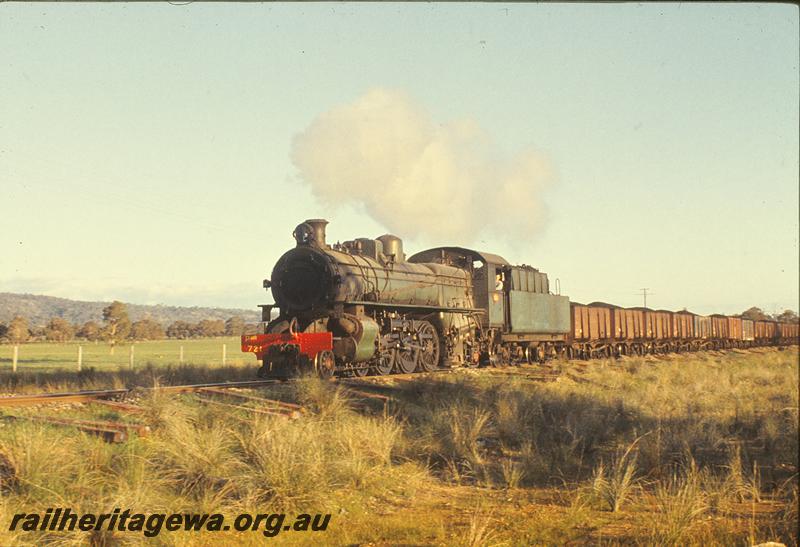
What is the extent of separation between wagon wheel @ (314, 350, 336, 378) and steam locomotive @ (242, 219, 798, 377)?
3 cm

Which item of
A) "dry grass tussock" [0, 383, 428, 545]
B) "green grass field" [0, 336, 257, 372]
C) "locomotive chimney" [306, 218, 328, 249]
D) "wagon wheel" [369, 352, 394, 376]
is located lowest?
"green grass field" [0, 336, 257, 372]

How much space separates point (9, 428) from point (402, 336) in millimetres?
12495

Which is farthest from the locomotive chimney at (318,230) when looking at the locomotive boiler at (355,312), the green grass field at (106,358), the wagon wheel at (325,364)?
the green grass field at (106,358)

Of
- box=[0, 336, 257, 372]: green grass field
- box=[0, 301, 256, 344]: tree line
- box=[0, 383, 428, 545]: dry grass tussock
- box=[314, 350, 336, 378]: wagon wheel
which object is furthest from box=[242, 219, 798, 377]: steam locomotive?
box=[0, 301, 256, 344]: tree line

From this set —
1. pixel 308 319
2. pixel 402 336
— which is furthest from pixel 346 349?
pixel 402 336

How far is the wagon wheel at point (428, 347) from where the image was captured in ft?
70.3

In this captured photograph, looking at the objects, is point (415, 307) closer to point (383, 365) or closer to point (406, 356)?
point (406, 356)

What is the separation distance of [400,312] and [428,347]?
1949 mm

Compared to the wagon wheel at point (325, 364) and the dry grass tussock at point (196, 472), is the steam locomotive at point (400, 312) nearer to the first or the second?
the wagon wheel at point (325, 364)

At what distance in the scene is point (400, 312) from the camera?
2053cm

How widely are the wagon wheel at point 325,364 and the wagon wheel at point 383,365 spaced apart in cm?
187

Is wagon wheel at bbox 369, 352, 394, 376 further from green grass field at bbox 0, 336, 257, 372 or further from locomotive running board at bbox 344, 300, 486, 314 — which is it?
green grass field at bbox 0, 336, 257, 372

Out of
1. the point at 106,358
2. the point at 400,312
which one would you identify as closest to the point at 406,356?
the point at 400,312

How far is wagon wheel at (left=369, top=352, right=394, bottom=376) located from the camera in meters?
19.1
